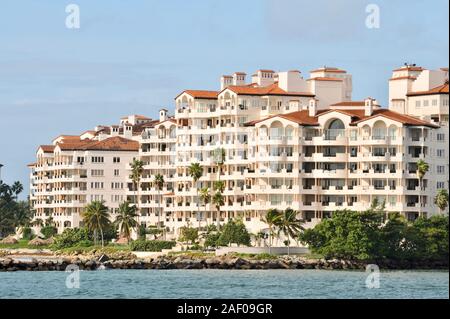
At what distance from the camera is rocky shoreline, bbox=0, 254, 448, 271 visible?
119m

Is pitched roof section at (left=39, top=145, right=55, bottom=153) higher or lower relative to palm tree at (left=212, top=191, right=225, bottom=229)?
higher

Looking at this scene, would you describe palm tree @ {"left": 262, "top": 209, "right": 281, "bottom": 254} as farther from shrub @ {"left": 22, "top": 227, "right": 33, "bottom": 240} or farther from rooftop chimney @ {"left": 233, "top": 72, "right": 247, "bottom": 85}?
shrub @ {"left": 22, "top": 227, "right": 33, "bottom": 240}

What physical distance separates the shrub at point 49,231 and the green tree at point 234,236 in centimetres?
4163

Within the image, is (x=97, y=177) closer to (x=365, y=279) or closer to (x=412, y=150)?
(x=412, y=150)

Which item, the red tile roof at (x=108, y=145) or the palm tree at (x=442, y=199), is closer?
the palm tree at (x=442, y=199)

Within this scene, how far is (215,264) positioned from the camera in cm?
12206

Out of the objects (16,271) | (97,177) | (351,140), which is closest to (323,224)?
(351,140)

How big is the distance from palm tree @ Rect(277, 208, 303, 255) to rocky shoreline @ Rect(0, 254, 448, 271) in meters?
4.84

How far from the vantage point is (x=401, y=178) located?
13162 cm

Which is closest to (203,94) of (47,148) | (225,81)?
(225,81)

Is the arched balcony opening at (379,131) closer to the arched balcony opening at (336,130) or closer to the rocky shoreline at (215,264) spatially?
the arched balcony opening at (336,130)

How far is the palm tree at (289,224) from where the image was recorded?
12794cm
